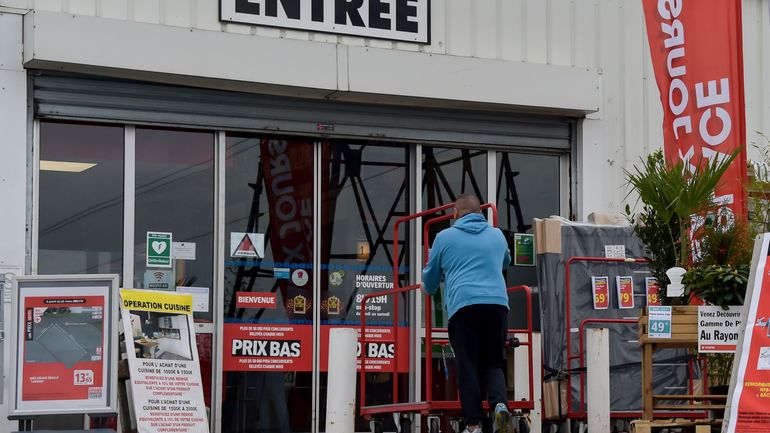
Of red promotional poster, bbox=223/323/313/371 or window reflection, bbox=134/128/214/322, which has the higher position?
window reflection, bbox=134/128/214/322

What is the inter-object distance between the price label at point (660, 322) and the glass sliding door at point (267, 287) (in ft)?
11.8

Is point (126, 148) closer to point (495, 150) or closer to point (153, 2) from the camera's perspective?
point (153, 2)

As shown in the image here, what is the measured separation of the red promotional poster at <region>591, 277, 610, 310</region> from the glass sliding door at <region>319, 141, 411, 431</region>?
1.63 metres

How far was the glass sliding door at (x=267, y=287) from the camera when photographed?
35.7 ft

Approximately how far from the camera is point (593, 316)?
11461mm

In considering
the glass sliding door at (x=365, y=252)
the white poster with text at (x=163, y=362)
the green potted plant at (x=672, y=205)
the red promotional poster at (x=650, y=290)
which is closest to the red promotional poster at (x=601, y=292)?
the red promotional poster at (x=650, y=290)

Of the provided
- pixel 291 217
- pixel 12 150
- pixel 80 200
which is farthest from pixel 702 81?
pixel 12 150

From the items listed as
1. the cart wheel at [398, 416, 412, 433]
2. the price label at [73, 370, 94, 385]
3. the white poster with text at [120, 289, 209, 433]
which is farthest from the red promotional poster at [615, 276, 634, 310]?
the price label at [73, 370, 94, 385]

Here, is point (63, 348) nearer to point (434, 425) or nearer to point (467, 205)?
point (434, 425)

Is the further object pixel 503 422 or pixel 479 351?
pixel 479 351

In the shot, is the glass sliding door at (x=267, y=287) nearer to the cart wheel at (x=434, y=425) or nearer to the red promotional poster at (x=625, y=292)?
the cart wheel at (x=434, y=425)

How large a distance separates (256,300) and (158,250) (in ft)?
3.01

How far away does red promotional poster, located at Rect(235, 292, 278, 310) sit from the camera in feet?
35.9

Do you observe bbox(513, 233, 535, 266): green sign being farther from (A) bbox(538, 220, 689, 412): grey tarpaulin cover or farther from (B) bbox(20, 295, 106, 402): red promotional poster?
(B) bbox(20, 295, 106, 402): red promotional poster
